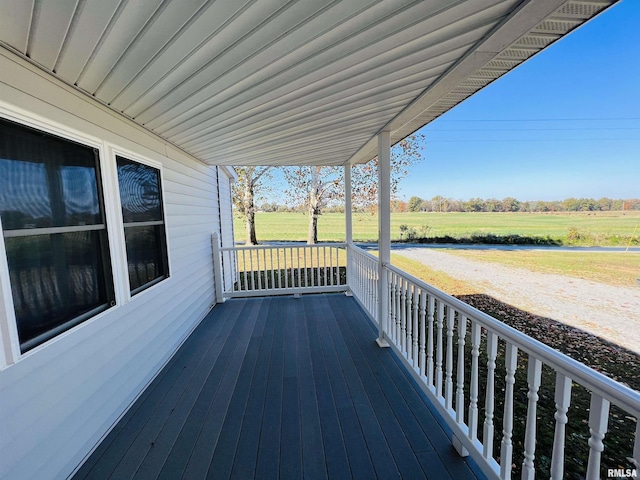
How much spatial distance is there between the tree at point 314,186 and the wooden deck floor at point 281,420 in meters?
8.57

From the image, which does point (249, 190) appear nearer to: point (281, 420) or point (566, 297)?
point (281, 420)

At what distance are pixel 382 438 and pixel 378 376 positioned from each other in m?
0.75

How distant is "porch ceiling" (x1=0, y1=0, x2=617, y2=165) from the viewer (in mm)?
1170

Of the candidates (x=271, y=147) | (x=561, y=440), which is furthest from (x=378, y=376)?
(x=271, y=147)

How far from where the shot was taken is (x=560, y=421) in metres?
1.06

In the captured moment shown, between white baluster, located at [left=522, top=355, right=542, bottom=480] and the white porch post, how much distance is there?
200 centimetres

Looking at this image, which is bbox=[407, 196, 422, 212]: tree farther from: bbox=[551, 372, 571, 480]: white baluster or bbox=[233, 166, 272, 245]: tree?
bbox=[551, 372, 571, 480]: white baluster

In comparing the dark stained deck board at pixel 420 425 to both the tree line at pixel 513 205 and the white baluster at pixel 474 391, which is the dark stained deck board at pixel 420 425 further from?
the tree line at pixel 513 205

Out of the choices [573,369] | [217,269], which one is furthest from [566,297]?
[217,269]

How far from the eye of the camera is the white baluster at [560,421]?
3.44 feet

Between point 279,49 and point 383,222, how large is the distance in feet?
6.99

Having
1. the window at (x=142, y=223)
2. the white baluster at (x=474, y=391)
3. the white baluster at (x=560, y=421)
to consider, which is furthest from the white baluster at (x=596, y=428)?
the window at (x=142, y=223)

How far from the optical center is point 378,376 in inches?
104

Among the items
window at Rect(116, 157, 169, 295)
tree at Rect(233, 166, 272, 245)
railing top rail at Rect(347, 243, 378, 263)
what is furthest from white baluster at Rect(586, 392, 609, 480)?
tree at Rect(233, 166, 272, 245)
